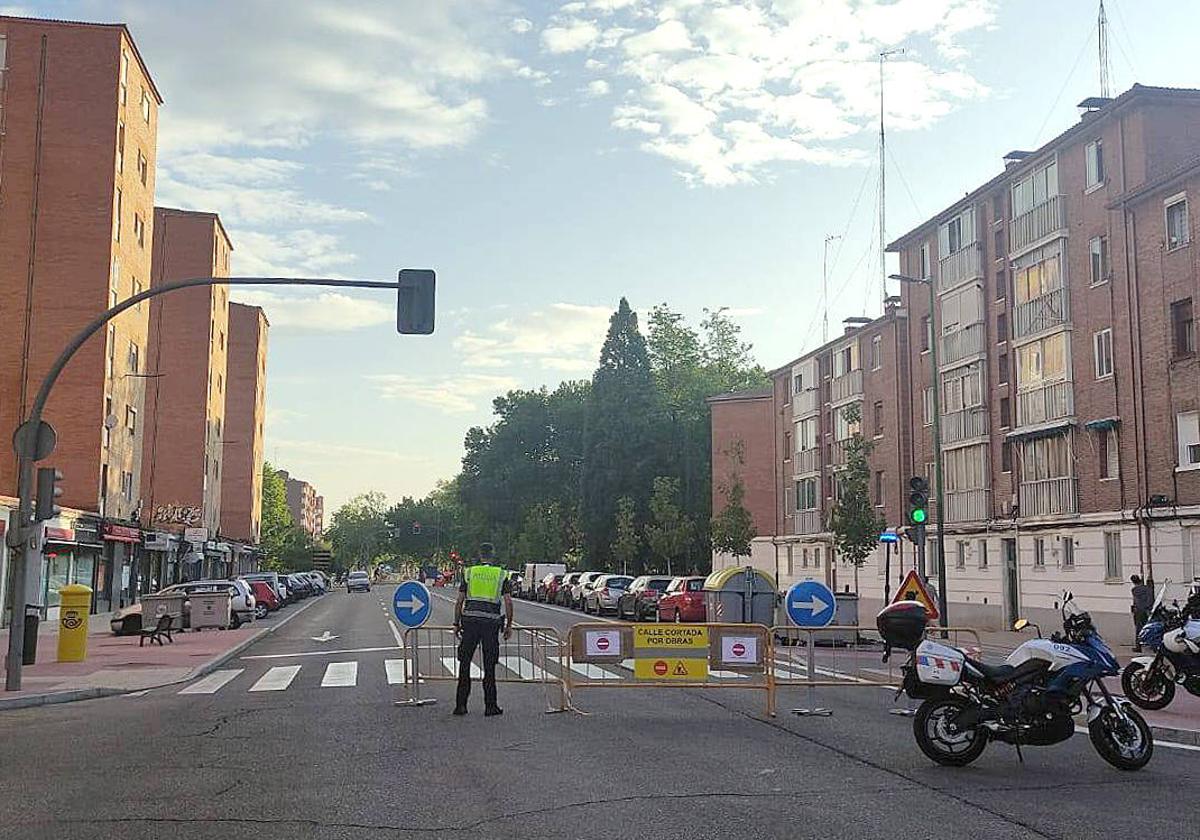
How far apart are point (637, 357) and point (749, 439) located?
32.8ft

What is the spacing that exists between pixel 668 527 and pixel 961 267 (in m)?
26.8

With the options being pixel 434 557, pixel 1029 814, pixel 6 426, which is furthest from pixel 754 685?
pixel 434 557

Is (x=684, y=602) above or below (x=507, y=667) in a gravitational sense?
above

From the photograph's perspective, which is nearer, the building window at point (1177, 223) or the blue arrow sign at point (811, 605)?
the blue arrow sign at point (811, 605)

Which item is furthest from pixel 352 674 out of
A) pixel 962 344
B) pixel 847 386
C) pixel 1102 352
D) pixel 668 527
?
pixel 668 527

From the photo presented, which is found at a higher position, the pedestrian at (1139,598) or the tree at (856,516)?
the tree at (856,516)

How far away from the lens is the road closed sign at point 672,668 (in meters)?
14.7

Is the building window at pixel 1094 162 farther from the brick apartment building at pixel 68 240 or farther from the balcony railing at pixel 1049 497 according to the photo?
the brick apartment building at pixel 68 240

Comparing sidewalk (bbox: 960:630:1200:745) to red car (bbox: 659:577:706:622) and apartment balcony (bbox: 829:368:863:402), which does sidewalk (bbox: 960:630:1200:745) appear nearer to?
red car (bbox: 659:577:706:622)

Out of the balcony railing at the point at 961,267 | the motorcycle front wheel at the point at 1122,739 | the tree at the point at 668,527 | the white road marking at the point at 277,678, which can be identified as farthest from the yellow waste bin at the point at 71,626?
the tree at the point at 668,527

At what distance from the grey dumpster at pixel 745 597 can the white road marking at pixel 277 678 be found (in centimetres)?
1126

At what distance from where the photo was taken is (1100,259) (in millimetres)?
34062

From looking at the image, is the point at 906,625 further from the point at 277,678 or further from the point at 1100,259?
the point at 1100,259

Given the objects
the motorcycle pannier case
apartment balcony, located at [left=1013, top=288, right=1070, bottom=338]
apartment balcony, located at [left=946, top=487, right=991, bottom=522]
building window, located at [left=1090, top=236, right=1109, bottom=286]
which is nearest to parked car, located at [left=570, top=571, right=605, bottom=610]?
apartment balcony, located at [left=946, top=487, right=991, bottom=522]
